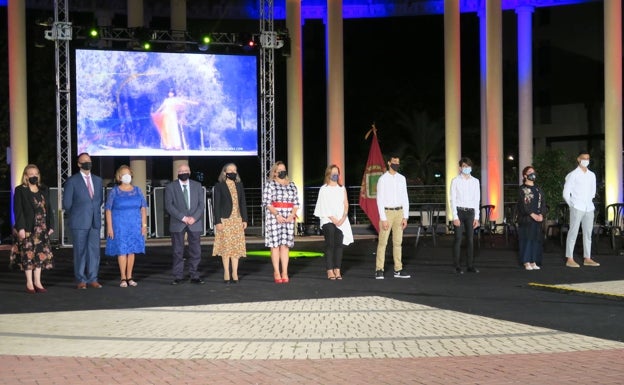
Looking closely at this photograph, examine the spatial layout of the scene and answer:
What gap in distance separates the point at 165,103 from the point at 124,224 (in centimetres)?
1133

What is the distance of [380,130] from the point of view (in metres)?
39.3

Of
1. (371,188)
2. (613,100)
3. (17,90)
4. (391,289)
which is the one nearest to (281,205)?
(391,289)

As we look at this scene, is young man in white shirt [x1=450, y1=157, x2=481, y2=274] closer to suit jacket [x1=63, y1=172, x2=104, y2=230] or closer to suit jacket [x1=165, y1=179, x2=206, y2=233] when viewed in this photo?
suit jacket [x1=165, y1=179, x2=206, y2=233]

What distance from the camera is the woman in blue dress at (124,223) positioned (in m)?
12.4

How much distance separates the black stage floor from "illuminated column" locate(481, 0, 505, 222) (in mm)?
8917

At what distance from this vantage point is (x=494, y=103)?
26641mm

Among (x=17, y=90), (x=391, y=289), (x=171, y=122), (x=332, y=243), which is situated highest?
(x=17, y=90)

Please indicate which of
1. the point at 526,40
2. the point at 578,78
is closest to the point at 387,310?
the point at 526,40

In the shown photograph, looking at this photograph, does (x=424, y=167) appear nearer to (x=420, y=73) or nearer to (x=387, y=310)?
(x=420, y=73)

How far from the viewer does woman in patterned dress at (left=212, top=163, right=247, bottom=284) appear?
1284 cm

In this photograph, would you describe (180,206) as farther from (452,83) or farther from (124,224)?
(452,83)

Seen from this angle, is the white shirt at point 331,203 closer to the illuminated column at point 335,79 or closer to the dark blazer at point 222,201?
the dark blazer at point 222,201

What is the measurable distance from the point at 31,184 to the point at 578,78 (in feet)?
122

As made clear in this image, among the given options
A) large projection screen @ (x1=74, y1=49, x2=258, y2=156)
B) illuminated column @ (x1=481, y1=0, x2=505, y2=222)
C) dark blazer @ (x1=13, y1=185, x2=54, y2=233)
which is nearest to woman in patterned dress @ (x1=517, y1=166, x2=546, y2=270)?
dark blazer @ (x1=13, y1=185, x2=54, y2=233)
